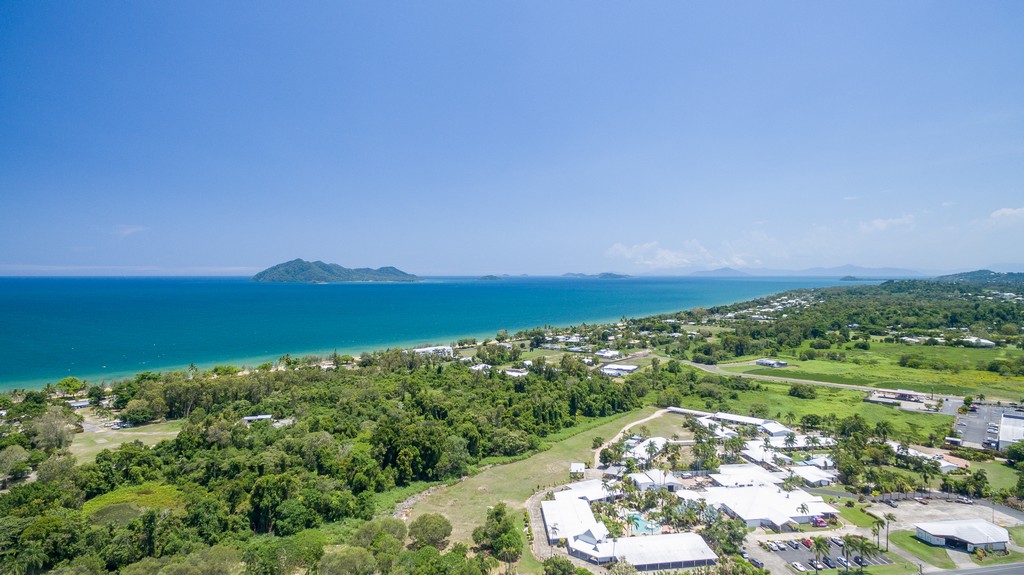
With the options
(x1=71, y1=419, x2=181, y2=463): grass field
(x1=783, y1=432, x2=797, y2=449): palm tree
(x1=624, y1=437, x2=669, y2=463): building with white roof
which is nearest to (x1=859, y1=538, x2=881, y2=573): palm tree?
(x1=624, y1=437, x2=669, y2=463): building with white roof

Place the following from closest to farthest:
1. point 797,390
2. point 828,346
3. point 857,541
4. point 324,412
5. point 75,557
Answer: point 75,557
point 857,541
point 324,412
point 797,390
point 828,346

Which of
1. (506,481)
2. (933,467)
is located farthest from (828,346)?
(506,481)

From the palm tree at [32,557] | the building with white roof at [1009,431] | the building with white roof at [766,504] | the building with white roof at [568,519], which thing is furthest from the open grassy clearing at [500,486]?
the building with white roof at [1009,431]

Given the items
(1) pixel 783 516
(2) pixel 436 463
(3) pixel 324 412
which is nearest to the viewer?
(1) pixel 783 516

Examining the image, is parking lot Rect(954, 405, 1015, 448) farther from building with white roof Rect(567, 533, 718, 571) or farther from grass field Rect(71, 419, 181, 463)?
grass field Rect(71, 419, 181, 463)

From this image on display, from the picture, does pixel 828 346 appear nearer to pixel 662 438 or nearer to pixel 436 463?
pixel 662 438

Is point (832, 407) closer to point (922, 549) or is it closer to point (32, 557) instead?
point (922, 549)
